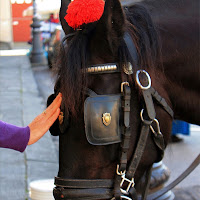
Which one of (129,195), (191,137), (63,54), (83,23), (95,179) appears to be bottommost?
(191,137)

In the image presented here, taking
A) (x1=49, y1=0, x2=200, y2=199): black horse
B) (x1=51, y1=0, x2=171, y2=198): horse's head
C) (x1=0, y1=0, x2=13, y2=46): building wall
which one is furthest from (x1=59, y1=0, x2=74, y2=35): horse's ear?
(x1=0, y1=0, x2=13, y2=46): building wall

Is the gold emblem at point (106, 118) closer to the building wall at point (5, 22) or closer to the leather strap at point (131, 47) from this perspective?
the leather strap at point (131, 47)

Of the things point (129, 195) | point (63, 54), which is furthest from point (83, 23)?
point (129, 195)

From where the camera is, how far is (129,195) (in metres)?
1.74

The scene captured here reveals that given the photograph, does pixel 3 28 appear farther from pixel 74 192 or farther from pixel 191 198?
pixel 74 192

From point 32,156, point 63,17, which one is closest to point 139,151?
point 63,17

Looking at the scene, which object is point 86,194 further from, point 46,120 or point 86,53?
point 86,53

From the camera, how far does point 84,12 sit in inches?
64.1

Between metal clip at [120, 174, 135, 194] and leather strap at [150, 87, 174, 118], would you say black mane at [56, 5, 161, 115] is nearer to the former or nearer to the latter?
leather strap at [150, 87, 174, 118]

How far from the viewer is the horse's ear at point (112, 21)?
4.91 feet

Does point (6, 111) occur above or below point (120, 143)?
below

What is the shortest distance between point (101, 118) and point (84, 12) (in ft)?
1.49

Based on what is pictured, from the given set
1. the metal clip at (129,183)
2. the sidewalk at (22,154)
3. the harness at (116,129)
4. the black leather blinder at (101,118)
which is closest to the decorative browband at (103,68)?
the harness at (116,129)

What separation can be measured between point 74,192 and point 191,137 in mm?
4163
